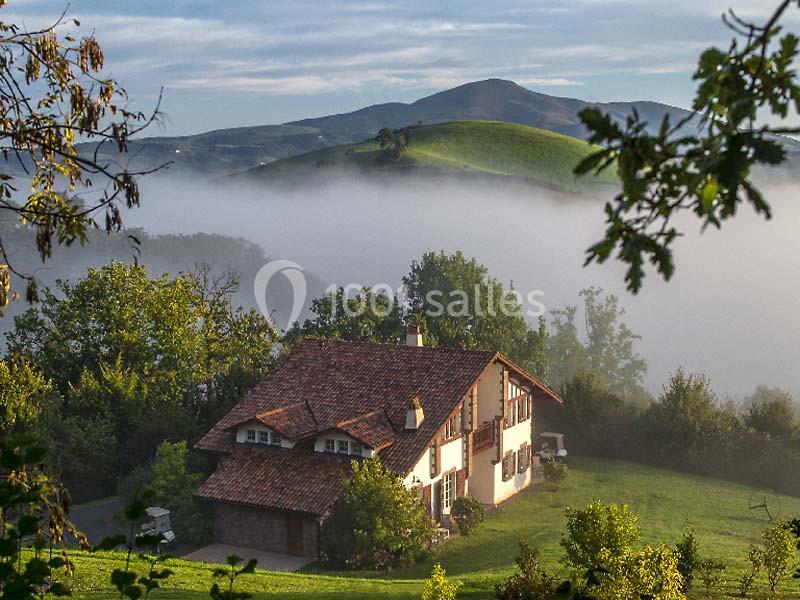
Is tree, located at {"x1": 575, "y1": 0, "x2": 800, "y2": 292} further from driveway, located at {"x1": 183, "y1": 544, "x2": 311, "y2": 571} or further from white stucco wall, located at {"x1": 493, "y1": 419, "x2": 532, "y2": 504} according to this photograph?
white stucco wall, located at {"x1": 493, "y1": 419, "x2": 532, "y2": 504}

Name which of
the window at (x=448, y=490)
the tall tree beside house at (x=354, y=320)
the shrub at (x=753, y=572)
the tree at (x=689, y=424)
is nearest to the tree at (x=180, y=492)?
the window at (x=448, y=490)

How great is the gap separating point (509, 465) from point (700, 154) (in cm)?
3865

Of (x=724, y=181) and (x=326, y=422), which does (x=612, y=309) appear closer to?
(x=326, y=422)

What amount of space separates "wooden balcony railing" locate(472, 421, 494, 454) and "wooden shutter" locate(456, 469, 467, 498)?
119 centimetres

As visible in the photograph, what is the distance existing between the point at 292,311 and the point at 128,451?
426ft

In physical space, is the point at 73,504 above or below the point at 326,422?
below

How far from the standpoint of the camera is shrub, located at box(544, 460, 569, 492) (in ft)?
143

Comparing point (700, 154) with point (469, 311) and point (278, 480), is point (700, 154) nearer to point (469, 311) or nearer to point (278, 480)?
point (278, 480)

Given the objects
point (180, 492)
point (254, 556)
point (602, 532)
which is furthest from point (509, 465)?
point (602, 532)

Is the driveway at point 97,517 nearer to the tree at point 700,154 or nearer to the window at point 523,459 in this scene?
the window at point 523,459

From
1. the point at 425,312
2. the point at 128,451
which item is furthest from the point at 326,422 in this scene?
the point at 425,312

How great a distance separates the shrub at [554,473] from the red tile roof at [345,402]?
3637 millimetres

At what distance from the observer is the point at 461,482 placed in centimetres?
3894

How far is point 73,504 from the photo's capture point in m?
43.0
